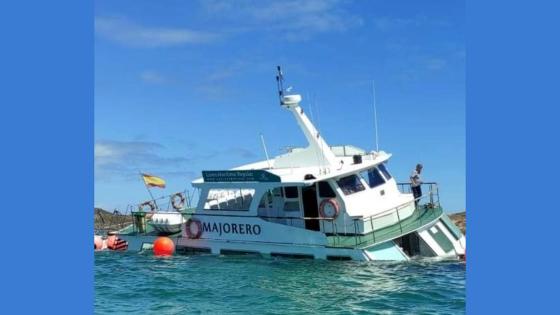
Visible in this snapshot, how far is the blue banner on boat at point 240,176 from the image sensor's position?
50.5ft

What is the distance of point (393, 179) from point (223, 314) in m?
8.08

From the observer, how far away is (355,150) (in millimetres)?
17484

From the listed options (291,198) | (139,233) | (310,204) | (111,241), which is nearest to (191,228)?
(139,233)

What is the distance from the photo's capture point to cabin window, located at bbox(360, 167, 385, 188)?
15.9 metres

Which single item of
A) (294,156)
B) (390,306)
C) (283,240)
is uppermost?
(294,156)

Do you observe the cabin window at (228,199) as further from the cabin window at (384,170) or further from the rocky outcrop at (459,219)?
the rocky outcrop at (459,219)

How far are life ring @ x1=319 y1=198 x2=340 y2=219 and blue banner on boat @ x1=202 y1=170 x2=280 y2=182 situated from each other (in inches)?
49.4

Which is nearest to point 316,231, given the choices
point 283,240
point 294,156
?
point 283,240

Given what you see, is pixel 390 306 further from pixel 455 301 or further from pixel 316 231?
pixel 316 231

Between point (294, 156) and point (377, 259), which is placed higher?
point (294, 156)

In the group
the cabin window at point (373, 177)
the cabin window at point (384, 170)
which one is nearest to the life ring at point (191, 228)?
the cabin window at point (373, 177)

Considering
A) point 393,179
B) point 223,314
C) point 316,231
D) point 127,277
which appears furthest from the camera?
point 393,179

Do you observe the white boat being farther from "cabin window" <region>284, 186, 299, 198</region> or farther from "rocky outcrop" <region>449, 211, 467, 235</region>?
"rocky outcrop" <region>449, 211, 467, 235</region>

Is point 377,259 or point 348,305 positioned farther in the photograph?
point 377,259
